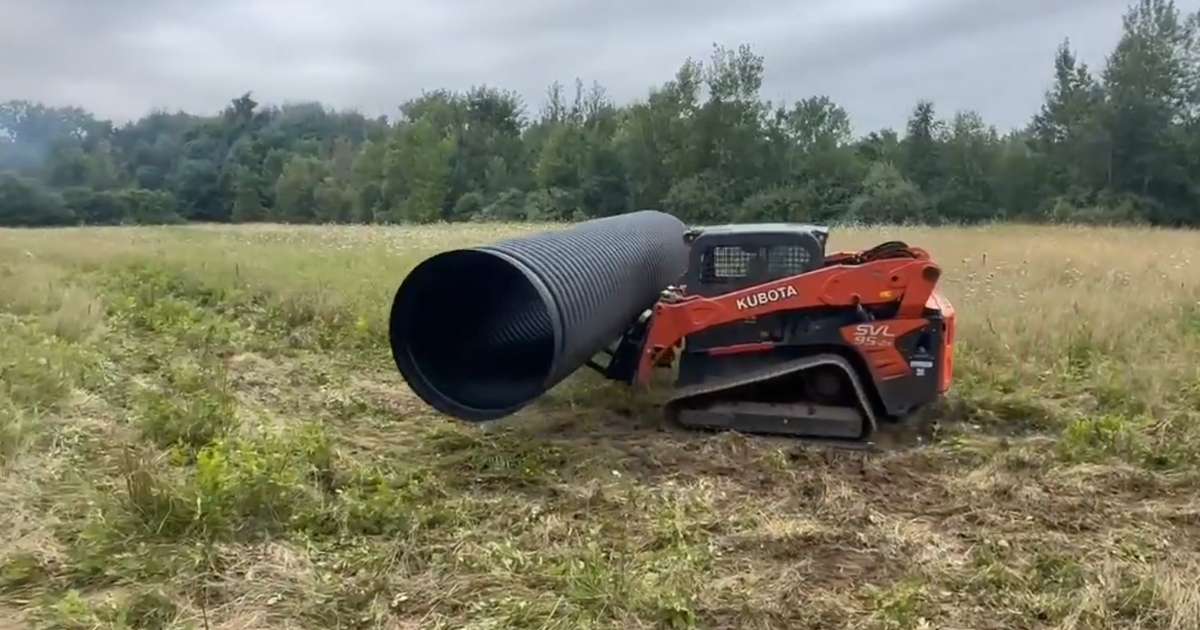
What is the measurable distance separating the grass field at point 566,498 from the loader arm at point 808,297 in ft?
2.47

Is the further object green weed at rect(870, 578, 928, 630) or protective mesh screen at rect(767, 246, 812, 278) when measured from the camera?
protective mesh screen at rect(767, 246, 812, 278)

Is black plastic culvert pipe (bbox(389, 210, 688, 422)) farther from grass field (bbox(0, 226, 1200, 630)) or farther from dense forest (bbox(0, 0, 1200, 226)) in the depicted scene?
dense forest (bbox(0, 0, 1200, 226))

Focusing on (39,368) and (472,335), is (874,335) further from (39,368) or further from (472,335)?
(39,368)

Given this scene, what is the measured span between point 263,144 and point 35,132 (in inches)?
1221

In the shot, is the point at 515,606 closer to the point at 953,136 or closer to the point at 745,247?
the point at 745,247

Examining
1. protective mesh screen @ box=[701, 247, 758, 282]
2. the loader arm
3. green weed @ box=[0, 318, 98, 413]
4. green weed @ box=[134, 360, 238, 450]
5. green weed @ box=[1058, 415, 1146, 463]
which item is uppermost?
protective mesh screen @ box=[701, 247, 758, 282]

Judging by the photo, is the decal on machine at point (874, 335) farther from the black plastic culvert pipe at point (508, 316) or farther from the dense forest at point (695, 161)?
the dense forest at point (695, 161)

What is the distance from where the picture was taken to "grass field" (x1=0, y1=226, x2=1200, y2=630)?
151 inches

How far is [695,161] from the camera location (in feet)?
151

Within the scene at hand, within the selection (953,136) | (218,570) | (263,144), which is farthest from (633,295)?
(263,144)

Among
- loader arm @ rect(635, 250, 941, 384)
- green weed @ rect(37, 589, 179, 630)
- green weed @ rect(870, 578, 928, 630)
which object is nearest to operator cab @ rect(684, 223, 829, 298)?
loader arm @ rect(635, 250, 941, 384)

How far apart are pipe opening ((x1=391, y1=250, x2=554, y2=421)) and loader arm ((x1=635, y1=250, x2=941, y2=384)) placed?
902 mm

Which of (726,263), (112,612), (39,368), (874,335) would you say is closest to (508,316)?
(726,263)

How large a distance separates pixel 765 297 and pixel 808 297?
0.29 metres
